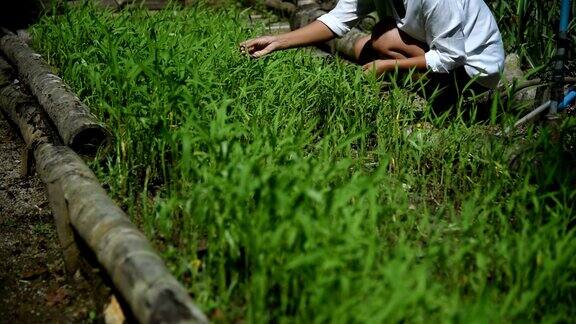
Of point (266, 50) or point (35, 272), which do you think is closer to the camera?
point (35, 272)

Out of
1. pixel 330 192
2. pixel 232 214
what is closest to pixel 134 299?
pixel 232 214

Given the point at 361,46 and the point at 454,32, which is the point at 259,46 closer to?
the point at 361,46

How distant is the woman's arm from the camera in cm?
388

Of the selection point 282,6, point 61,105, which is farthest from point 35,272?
point 282,6

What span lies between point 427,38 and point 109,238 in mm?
2216

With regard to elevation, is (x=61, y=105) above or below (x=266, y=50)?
below

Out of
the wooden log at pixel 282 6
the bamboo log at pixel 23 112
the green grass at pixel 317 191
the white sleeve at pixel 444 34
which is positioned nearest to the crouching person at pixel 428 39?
the white sleeve at pixel 444 34

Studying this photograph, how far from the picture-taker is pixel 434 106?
4.24 meters

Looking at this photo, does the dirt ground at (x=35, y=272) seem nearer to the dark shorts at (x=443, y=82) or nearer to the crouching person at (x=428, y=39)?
the crouching person at (x=428, y=39)

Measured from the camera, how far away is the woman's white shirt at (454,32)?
3.77 metres

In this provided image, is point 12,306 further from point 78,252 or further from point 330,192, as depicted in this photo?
point 330,192

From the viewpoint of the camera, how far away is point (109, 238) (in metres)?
2.41

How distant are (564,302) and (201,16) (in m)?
3.67

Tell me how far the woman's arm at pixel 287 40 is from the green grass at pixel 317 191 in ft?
Result: 0.26
